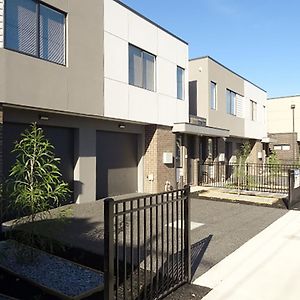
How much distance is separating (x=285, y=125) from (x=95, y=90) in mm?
34461

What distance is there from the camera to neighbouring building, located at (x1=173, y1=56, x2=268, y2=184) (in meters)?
17.7

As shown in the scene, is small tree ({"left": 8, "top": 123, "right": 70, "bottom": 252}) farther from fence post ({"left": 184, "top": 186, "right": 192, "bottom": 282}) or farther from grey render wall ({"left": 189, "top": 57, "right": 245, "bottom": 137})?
grey render wall ({"left": 189, "top": 57, "right": 245, "bottom": 137})

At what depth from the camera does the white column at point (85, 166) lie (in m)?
10.8

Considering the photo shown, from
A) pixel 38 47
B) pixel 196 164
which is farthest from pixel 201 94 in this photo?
pixel 38 47

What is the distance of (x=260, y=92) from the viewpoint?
27.8 m

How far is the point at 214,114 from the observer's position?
760 inches

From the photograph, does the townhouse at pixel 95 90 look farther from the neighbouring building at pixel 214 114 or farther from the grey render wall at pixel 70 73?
the neighbouring building at pixel 214 114

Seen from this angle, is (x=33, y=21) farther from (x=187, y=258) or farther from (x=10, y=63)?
(x=187, y=258)

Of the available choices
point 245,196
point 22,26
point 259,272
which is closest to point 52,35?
point 22,26

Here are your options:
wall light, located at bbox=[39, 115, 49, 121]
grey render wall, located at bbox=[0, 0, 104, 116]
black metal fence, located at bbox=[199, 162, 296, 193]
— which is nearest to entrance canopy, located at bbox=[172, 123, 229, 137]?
black metal fence, located at bbox=[199, 162, 296, 193]

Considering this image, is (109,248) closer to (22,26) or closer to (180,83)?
(22,26)

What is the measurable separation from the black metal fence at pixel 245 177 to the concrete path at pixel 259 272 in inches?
336

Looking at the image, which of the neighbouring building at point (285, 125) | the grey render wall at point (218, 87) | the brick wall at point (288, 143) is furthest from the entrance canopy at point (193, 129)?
the brick wall at point (288, 143)

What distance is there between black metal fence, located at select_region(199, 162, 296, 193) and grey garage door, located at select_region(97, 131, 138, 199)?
4991 mm
